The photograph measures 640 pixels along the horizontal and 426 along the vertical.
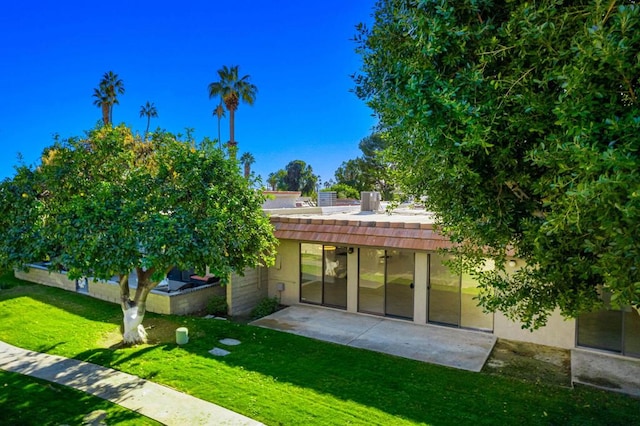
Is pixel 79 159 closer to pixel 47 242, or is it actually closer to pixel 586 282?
pixel 47 242

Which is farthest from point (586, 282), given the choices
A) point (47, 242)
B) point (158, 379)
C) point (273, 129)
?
point (273, 129)


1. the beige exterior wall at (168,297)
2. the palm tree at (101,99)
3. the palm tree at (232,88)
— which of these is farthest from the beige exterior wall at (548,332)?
the palm tree at (101,99)

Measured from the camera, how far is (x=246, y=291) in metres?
13.3

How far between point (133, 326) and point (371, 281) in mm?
7107

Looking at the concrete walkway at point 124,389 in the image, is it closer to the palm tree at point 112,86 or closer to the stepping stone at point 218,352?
the stepping stone at point 218,352

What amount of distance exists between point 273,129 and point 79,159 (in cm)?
4666

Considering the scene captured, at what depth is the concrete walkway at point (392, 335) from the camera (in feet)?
31.0

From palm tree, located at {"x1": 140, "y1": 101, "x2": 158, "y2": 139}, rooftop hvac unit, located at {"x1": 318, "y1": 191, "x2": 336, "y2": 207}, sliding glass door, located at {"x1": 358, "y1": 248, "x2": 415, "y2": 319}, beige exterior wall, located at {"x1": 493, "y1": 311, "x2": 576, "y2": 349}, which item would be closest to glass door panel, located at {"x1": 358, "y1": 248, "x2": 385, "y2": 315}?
sliding glass door, located at {"x1": 358, "y1": 248, "x2": 415, "y2": 319}

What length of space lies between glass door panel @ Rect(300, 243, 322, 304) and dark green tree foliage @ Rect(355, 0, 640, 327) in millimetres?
8413

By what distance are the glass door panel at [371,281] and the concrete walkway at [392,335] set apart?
1.35ft

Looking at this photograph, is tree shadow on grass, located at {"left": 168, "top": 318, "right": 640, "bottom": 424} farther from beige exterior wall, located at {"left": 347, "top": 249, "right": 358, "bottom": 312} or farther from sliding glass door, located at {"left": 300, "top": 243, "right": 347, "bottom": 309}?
sliding glass door, located at {"left": 300, "top": 243, "right": 347, "bottom": 309}

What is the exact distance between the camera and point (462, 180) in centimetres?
471

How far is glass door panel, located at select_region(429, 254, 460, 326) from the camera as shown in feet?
37.7

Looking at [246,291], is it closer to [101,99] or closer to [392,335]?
[392,335]
